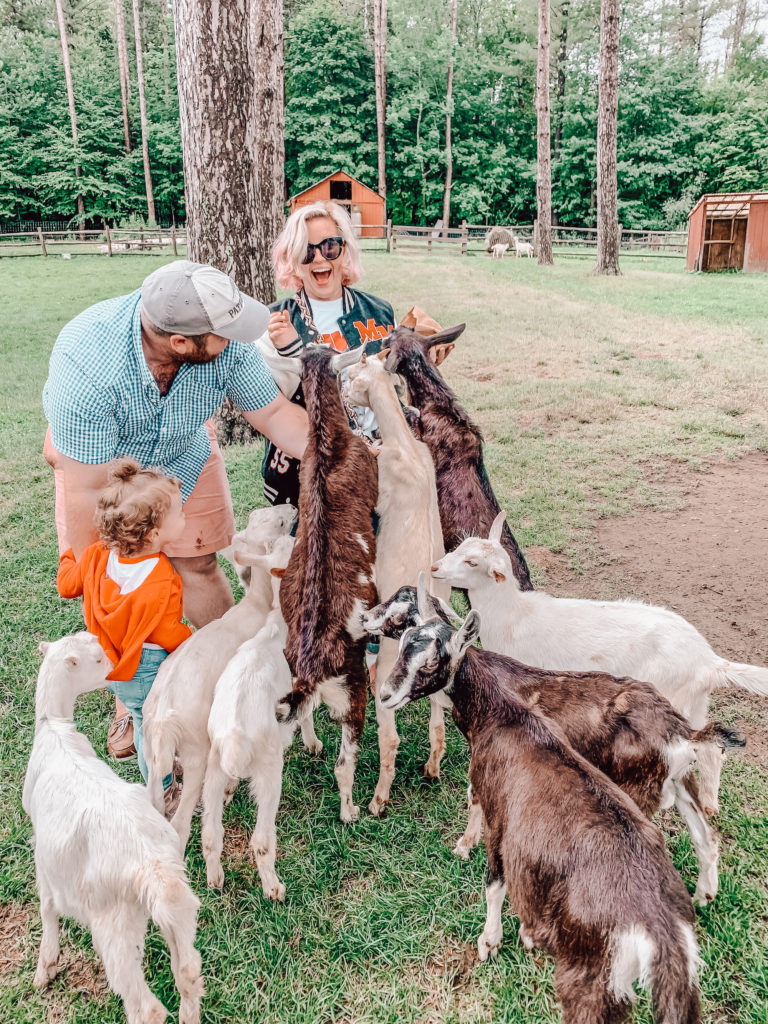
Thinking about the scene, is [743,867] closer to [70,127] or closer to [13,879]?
[13,879]

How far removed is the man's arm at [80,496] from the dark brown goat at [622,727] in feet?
4.19

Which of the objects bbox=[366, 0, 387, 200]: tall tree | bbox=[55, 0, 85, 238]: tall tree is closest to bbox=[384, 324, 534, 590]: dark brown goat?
bbox=[366, 0, 387, 200]: tall tree

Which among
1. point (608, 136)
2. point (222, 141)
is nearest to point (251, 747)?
point (222, 141)

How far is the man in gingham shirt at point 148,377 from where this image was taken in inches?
113

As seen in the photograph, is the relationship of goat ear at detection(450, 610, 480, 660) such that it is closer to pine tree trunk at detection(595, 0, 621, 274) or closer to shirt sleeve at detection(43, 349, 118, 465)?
shirt sleeve at detection(43, 349, 118, 465)

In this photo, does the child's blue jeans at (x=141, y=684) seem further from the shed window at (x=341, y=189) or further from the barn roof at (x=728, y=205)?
the shed window at (x=341, y=189)

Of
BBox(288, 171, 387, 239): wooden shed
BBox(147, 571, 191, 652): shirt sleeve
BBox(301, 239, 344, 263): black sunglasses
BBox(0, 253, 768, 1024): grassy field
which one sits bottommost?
BBox(0, 253, 768, 1024): grassy field

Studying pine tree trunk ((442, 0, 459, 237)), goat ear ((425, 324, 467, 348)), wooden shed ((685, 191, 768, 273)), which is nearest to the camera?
goat ear ((425, 324, 467, 348))

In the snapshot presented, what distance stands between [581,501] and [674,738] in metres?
4.12

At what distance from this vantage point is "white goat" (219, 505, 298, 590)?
11.9 feet

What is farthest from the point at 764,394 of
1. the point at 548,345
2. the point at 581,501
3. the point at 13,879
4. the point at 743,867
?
the point at 13,879

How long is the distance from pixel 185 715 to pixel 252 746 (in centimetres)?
31

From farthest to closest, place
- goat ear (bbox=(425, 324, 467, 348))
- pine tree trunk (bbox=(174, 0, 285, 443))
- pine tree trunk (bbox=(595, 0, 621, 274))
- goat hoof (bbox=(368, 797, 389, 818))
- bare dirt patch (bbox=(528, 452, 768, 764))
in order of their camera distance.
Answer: pine tree trunk (bbox=(595, 0, 621, 274))
pine tree trunk (bbox=(174, 0, 285, 443))
bare dirt patch (bbox=(528, 452, 768, 764))
goat ear (bbox=(425, 324, 467, 348))
goat hoof (bbox=(368, 797, 389, 818))

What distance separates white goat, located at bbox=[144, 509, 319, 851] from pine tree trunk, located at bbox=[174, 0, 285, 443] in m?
4.72
